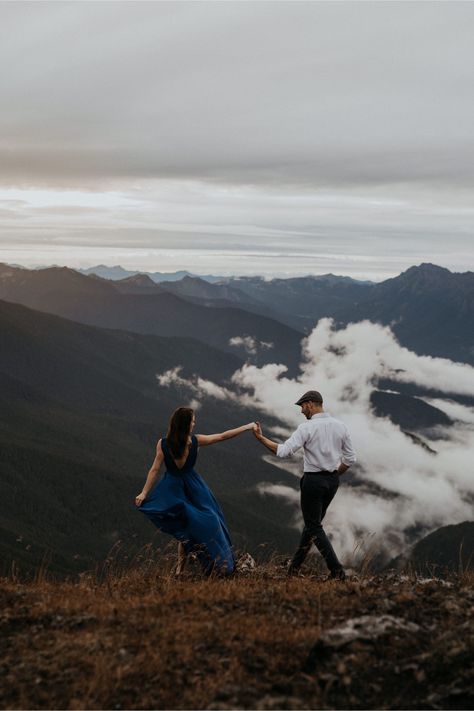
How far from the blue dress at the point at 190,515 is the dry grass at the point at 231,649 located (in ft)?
4.94

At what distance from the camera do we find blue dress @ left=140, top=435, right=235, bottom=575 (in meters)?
11.0

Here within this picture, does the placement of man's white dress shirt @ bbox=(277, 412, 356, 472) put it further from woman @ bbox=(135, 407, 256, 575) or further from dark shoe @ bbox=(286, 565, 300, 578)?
dark shoe @ bbox=(286, 565, 300, 578)

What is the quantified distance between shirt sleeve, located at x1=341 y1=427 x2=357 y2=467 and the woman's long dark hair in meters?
2.71

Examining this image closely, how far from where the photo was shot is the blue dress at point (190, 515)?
11.0 m

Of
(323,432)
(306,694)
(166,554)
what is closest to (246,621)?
(306,694)

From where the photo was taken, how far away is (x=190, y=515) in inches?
434

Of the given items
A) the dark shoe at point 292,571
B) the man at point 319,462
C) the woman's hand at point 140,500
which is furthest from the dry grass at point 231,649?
the dark shoe at point 292,571

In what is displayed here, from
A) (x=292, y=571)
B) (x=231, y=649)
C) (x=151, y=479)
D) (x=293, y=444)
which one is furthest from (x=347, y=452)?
(x=231, y=649)

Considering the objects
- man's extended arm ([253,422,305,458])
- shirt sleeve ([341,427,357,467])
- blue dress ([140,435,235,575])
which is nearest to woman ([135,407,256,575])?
blue dress ([140,435,235,575])

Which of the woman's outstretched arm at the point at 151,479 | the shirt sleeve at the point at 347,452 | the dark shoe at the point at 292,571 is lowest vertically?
the dark shoe at the point at 292,571

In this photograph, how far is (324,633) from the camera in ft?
23.4

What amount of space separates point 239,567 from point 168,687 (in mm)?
6601

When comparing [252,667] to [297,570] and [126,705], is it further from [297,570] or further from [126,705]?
[297,570]

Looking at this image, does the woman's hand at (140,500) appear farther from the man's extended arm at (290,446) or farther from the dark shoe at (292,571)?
the dark shoe at (292,571)
